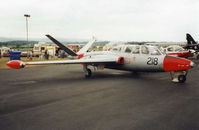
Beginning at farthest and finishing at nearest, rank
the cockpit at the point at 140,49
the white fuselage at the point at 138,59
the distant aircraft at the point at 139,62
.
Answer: the cockpit at the point at 140,49 → the white fuselage at the point at 138,59 → the distant aircraft at the point at 139,62

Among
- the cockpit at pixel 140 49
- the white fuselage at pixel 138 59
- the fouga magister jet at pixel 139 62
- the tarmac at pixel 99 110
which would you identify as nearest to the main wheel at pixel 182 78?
the fouga magister jet at pixel 139 62

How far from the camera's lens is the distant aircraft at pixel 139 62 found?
1068 centimetres

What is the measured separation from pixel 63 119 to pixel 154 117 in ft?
8.58

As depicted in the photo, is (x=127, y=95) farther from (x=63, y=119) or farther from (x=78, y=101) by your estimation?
(x=63, y=119)

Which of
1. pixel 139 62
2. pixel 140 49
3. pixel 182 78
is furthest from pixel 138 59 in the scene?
pixel 182 78

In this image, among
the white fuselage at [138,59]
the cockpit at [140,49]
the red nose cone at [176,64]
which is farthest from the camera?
the cockpit at [140,49]

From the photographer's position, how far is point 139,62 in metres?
12.1

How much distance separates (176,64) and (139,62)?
236 cm

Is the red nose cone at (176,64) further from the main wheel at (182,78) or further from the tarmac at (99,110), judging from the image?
the tarmac at (99,110)

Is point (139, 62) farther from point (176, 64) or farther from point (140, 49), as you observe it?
point (176, 64)

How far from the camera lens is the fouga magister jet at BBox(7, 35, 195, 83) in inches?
421

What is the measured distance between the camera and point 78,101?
7.18m

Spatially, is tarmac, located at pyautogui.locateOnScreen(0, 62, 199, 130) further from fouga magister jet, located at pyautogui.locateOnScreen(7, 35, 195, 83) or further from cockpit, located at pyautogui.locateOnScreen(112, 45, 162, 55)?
cockpit, located at pyautogui.locateOnScreen(112, 45, 162, 55)

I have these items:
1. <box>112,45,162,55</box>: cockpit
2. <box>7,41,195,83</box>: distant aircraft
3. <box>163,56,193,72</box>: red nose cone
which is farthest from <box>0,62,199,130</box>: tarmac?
<box>112,45,162,55</box>: cockpit
